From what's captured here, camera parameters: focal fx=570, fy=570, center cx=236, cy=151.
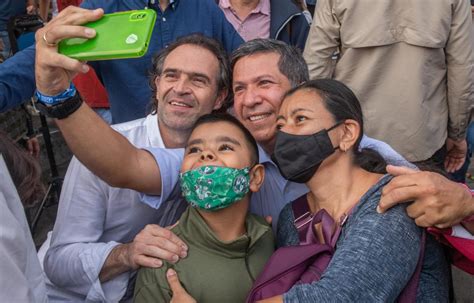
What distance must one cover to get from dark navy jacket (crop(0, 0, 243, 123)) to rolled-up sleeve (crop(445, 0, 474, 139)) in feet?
3.95

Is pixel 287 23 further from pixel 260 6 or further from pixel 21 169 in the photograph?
pixel 21 169

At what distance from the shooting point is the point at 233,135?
2.06 metres

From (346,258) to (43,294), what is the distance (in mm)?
815

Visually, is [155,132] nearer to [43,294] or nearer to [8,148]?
[8,148]

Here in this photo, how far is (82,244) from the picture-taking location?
2.11m

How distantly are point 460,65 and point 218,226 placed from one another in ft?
6.45

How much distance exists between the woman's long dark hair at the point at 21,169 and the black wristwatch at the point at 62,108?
0.19m

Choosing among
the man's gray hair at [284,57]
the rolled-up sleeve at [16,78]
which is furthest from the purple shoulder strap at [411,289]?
the rolled-up sleeve at [16,78]

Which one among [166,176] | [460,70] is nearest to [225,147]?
[166,176]

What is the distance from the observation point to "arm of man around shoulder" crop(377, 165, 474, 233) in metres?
1.64

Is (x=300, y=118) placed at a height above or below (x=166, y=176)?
above

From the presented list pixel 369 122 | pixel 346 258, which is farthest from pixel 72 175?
pixel 369 122

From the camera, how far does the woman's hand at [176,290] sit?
1762 mm

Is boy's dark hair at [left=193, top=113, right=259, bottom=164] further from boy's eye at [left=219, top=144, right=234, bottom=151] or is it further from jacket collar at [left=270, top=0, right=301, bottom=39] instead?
jacket collar at [left=270, top=0, right=301, bottom=39]
